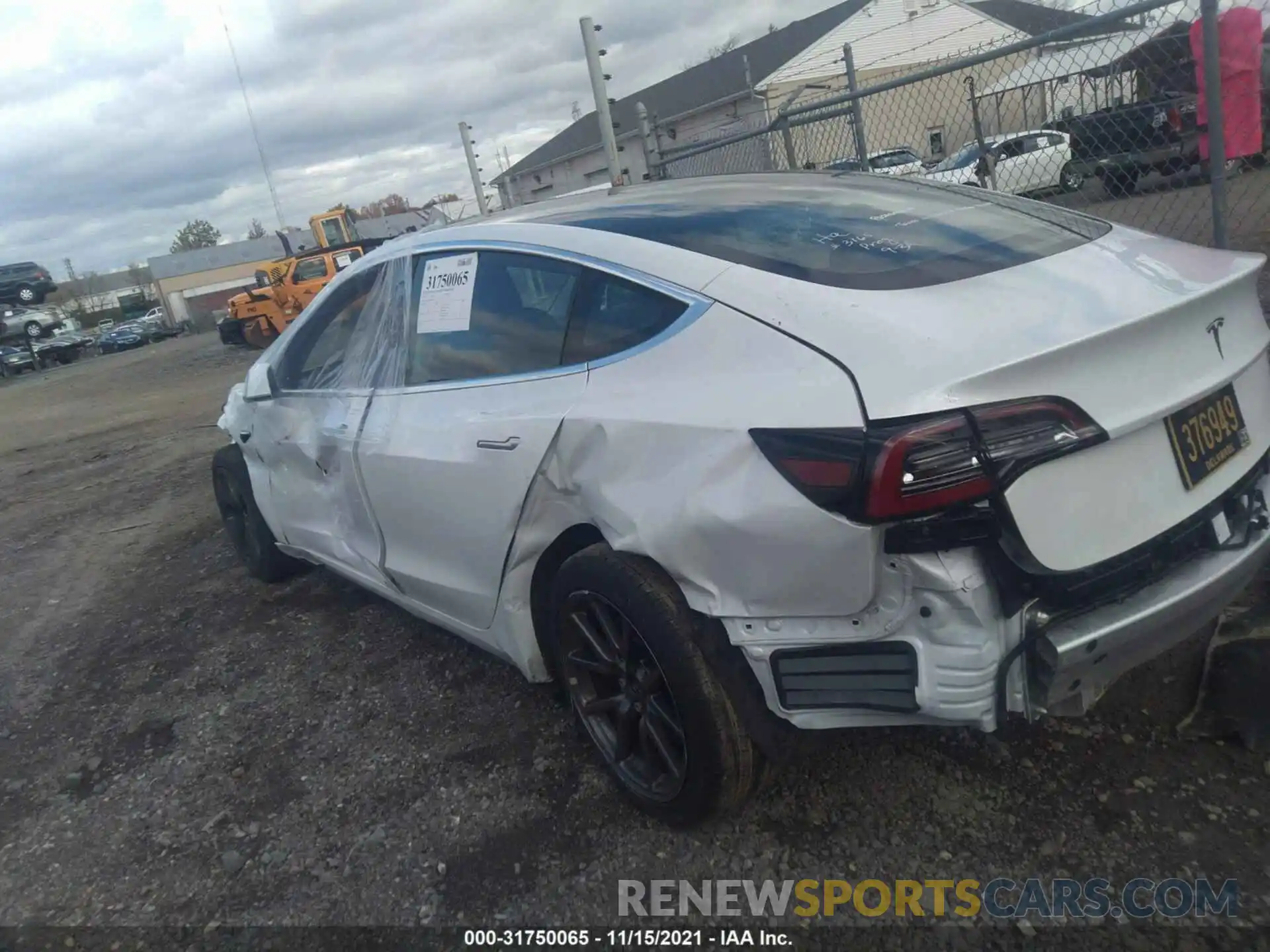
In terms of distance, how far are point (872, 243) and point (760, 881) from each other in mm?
1674

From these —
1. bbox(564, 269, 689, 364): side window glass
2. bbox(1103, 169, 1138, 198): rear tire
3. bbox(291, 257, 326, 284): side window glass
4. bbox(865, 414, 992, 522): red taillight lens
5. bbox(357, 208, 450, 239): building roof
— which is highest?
bbox(357, 208, 450, 239): building roof

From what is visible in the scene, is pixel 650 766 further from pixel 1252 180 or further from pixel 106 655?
pixel 1252 180

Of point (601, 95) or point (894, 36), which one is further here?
point (894, 36)

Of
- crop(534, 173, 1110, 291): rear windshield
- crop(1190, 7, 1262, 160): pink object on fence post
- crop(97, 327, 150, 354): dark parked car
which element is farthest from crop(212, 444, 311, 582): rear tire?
crop(97, 327, 150, 354): dark parked car

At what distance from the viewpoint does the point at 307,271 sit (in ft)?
69.9

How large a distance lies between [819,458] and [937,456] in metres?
0.23

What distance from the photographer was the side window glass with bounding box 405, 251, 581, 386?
2.78 m

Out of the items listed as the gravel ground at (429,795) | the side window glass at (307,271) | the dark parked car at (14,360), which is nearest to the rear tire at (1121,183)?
the gravel ground at (429,795)

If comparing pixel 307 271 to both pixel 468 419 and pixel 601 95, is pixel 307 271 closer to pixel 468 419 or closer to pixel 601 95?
pixel 601 95

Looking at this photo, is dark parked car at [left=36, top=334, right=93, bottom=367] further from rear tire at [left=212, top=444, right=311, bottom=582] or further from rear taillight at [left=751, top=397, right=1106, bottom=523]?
rear taillight at [left=751, top=397, right=1106, bottom=523]

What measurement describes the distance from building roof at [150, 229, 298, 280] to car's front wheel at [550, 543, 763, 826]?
231ft

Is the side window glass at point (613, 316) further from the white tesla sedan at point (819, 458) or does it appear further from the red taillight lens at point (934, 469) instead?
the red taillight lens at point (934, 469)

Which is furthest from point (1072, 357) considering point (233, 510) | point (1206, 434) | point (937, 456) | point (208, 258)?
point (208, 258)

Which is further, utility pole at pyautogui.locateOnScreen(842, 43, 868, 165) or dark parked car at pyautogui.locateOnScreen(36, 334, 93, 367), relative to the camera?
dark parked car at pyautogui.locateOnScreen(36, 334, 93, 367)
